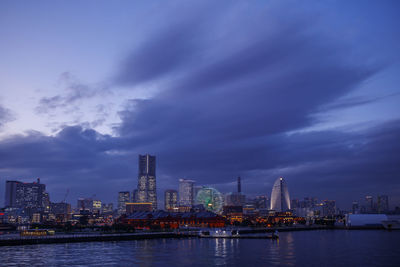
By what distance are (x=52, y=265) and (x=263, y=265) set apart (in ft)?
148

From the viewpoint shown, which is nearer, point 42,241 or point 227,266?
point 227,266

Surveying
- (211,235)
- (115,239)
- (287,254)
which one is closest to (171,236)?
(211,235)

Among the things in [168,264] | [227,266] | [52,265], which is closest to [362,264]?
[227,266]

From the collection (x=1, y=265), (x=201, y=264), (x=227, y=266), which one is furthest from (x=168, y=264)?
(x=1, y=265)

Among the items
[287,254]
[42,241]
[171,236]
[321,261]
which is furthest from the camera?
[171,236]

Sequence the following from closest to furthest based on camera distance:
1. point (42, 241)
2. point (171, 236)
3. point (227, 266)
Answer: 1. point (227, 266)
2. point (42, 241)
3. point (171, 236)

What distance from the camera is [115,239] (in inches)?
6294

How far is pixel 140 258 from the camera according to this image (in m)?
95.0

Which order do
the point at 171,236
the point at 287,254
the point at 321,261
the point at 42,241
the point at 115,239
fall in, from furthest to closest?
the point at 171,236 < the point at 115,239 < the point at 42,241 < the point at 287,254 < the point at 321,261

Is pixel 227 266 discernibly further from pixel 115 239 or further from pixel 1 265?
pixel 115 239

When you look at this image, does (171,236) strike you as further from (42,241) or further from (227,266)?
(227,266)

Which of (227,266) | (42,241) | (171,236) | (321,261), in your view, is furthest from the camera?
(171,236)

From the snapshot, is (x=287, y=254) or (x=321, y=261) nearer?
(x=321, y=261)

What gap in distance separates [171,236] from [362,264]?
4282 inches
